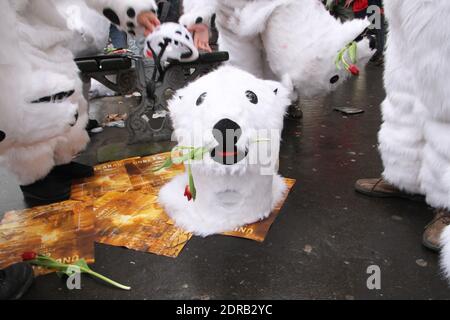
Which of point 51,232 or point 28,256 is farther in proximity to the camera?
point 51,232

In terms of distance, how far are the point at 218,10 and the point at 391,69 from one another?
88 centimetres

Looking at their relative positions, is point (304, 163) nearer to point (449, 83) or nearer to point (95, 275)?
point (449, 83)

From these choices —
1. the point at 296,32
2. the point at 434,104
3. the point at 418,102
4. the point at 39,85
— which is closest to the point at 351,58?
the point at 296,32

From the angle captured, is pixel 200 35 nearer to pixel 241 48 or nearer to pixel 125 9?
pixel 241 48

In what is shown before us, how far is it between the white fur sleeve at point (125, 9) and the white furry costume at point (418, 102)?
2.58 feet

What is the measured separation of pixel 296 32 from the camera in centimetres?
146

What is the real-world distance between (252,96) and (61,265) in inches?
26.6

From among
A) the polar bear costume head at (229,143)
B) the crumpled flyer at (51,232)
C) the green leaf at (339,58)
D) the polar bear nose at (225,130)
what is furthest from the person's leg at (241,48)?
the crumpled flyer at (51,232)

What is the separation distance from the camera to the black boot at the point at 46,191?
128 cm

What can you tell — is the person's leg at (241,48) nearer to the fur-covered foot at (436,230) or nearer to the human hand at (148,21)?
the human hand at (148,21)

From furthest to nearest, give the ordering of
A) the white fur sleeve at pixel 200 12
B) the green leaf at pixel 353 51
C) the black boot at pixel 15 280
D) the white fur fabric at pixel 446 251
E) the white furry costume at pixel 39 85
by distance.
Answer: the white fur sleeve at pixel 200 12
the green leaf at pixel 353 51
the white furry costume at pixel 39 85
the black boot at pixel 15 280
the white fur fabric at pixel 446 251

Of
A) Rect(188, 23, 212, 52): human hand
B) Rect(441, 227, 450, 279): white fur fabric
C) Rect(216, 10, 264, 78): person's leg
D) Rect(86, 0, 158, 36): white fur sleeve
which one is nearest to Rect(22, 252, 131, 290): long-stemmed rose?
Rect(441, 227, 450, 279): white fur fabric
